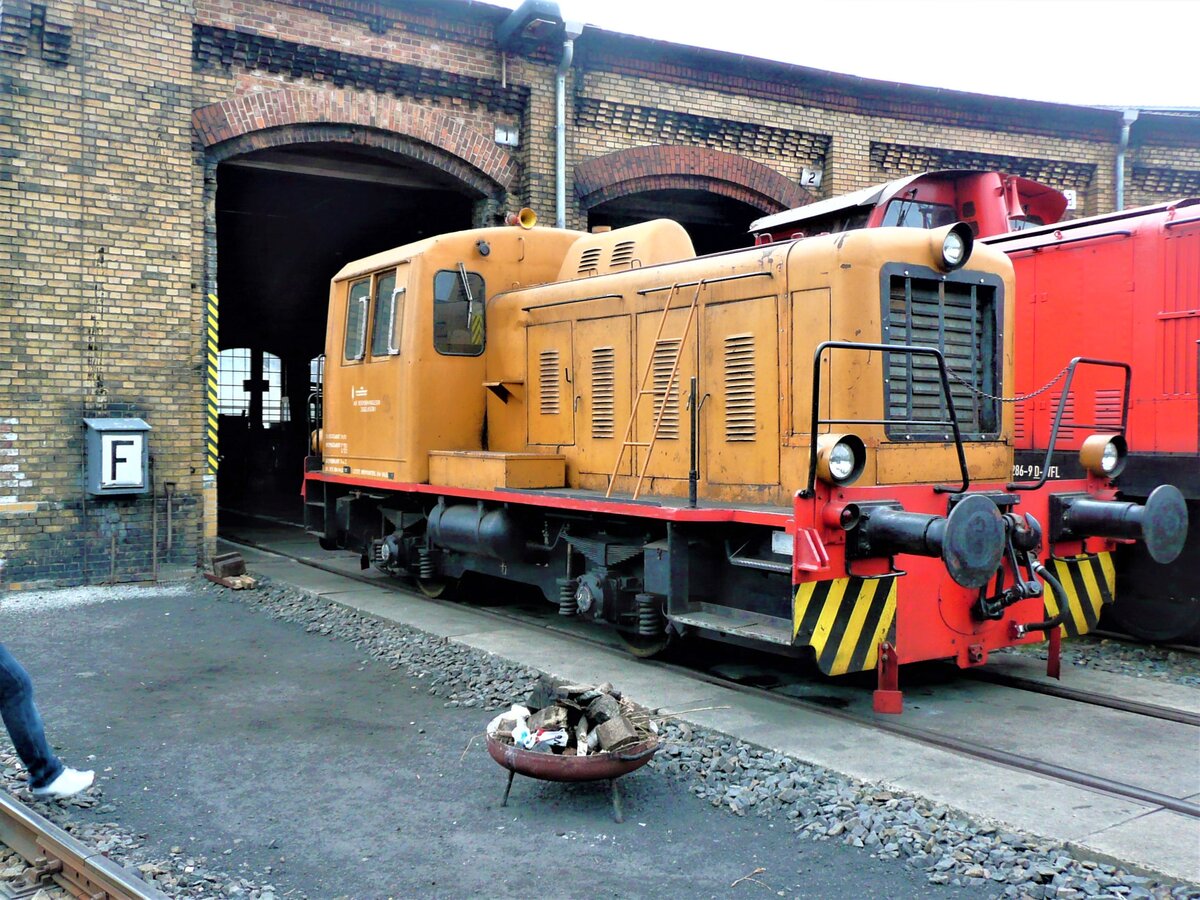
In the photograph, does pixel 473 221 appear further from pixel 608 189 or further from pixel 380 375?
pixel 380 375

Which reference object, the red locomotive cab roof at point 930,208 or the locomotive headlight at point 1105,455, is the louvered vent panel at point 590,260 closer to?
the red locomotive cab roof at point 930,208

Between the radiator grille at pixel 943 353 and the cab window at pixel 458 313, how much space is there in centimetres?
394

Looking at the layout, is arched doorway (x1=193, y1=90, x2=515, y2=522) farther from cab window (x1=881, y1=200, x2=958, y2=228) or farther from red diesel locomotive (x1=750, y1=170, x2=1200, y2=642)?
cab window (x1=881, y1=200, x2=958, y2=228)

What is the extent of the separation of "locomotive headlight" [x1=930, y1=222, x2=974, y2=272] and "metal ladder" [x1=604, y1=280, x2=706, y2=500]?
1.47 m

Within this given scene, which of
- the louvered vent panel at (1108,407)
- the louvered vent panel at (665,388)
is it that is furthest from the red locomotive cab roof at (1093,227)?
the louvered vent panel at (665,388)

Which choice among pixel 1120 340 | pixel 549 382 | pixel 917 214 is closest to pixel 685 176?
pixel 917 214

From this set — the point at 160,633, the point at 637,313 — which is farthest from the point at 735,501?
the point at 160,633

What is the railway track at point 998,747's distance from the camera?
4348mm

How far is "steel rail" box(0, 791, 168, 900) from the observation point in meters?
3.39

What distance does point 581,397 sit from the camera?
7.71 m

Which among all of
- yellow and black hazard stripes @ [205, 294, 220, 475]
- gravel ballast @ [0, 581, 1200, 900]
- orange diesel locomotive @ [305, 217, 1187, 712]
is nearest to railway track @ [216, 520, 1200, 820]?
orange diesel locomotive @ [305, 217, 1187, 712]

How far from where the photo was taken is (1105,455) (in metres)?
6.35

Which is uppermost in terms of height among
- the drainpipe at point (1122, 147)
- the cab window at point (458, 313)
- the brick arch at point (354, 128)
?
the drainpipe at point (1122, 147)

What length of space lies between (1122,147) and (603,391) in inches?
475
